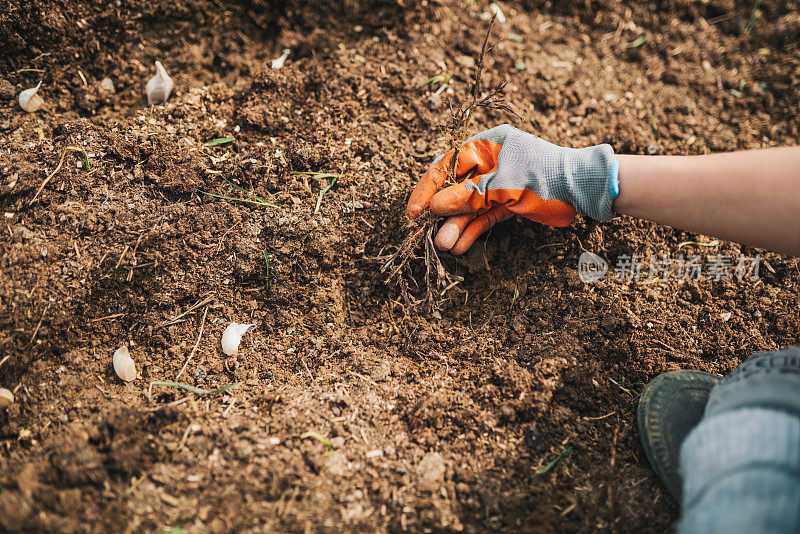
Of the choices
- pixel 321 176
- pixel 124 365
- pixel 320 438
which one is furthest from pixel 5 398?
pixel 321 176

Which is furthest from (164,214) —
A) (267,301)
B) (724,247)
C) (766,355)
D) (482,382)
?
(724,247)

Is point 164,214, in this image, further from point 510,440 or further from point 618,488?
point 618,488

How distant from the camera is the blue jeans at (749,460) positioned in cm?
103

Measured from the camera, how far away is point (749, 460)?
1.10 meters

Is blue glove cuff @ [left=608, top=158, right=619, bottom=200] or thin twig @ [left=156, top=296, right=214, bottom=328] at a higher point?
blue glove cuff @ [left=608, top=158, right=619, bottom=200]

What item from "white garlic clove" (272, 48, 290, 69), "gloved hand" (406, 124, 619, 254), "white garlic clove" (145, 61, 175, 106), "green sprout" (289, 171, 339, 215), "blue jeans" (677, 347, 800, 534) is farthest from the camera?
"white garlic clove" (272, 48, 290, 69)

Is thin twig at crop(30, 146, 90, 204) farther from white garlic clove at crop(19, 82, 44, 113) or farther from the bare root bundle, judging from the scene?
the bare root bundle

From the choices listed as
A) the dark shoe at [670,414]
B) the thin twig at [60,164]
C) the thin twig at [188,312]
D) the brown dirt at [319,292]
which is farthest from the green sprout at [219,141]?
the dark shoe at [670,414]

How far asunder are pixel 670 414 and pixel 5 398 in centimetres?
201

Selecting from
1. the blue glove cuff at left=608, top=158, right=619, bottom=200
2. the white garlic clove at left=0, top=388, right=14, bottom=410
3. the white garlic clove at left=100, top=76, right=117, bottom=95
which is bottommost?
the white garlic clove at left=0, top=388, right=14, bottom=410

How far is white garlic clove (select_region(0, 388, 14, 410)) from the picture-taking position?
1.44 meters

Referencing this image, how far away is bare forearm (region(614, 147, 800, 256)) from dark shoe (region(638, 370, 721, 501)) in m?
0.47

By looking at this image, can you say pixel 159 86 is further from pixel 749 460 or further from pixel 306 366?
pixel 749 460

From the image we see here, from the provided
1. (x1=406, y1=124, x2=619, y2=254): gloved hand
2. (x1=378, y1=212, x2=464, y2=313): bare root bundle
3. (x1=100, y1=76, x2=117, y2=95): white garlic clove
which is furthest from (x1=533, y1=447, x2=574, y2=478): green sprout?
(x1=100, y1=76, x2=117, y2=95): white garlic clove
